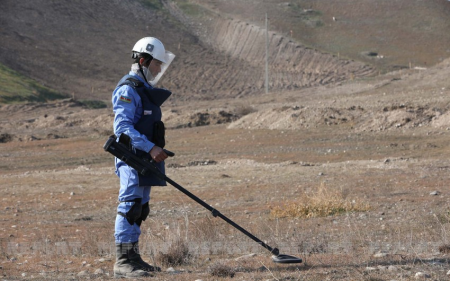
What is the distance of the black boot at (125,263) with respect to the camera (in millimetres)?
7199

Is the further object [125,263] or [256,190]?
[256,190]

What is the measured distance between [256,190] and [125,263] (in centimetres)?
926

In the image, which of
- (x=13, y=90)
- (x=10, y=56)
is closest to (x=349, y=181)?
(x=13, y=90)

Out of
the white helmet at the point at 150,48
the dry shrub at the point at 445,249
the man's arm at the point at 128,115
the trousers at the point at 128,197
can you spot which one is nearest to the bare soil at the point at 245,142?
the dry shrub at the point at 445,249

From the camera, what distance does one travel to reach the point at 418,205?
12531mm

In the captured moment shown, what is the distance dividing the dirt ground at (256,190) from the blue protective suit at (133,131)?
0.61 m

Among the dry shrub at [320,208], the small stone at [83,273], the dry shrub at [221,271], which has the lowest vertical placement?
the small stone at [83,273]

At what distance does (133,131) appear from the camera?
7098 millimetres

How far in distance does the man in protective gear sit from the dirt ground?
1.20 ft

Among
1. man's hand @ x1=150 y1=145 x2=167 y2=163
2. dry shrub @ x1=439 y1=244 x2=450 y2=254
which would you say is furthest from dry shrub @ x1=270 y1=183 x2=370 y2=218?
man's hand @ x1=150 y1=145 x2=167 y2=163

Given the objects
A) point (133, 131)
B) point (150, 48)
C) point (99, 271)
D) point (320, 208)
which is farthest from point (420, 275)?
point (320, 208)

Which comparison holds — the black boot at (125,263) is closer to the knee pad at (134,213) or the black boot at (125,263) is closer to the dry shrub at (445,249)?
the knee pad at (134,213)

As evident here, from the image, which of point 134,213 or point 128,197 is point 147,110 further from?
point 134,213

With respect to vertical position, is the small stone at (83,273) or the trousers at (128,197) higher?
the trousers at (128,197)
